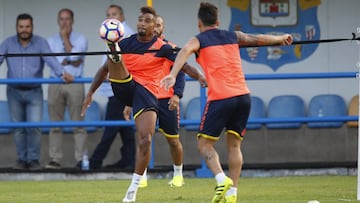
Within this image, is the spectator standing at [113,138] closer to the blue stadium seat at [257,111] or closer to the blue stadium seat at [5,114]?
the blue stadium seat at [5,114]

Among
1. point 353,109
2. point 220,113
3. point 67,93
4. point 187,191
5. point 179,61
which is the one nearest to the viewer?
point 179,61

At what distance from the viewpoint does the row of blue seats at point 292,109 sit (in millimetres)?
17719

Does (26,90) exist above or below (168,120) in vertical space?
above

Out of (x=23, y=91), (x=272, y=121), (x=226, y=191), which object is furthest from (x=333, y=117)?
(x=226, y=191)

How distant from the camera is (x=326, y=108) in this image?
17.8 metres

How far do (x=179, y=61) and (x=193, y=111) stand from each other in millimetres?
6913

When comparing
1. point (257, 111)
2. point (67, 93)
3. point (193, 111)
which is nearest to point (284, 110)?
point (257, 111)

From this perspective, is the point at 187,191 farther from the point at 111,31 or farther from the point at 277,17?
the point at 277,17

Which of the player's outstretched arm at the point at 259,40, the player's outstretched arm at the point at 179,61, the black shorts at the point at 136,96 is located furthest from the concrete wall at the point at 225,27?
the player's outstretched arm at the point at 179,61

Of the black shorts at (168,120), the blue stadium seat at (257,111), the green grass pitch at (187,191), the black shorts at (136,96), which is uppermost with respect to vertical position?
the black shorts at (136,96)

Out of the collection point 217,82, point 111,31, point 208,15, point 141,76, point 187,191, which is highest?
point 208,15

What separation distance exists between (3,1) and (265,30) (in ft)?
13.1

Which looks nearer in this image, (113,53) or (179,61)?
(179,61)

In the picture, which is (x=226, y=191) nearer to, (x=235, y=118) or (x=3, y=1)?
(x=235, y=118)
